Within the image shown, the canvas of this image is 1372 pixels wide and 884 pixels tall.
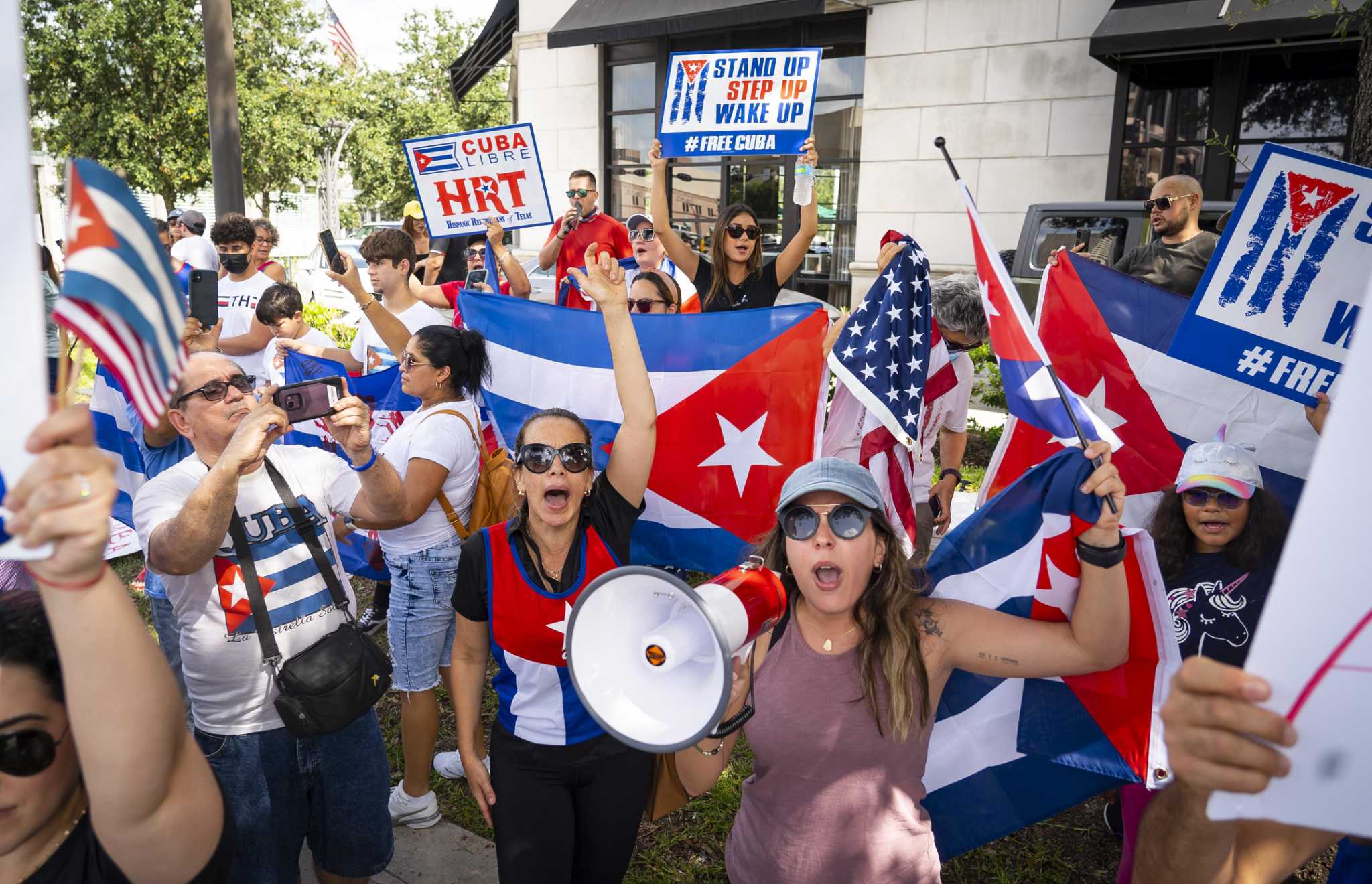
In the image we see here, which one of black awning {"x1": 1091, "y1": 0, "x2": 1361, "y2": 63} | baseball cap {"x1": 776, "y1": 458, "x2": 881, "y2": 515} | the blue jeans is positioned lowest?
the blue jeans

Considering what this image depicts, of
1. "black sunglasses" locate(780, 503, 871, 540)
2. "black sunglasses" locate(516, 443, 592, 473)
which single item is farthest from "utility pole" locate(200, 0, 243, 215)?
"black sunglasses" locate(780, 503, 871, 540)

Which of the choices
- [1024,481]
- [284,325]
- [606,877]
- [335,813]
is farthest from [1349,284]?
[284,325]

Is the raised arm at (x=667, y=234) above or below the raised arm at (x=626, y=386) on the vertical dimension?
above

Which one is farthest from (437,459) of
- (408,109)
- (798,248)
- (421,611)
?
(408,109)

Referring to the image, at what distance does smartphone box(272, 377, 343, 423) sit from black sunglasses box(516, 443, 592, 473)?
1.79 ft

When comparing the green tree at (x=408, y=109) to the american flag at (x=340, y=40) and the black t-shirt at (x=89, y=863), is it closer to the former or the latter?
the american flag at (x=340, y=40)

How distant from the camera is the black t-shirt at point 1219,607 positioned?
2.81m

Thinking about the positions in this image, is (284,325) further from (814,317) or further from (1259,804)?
(1259,804)

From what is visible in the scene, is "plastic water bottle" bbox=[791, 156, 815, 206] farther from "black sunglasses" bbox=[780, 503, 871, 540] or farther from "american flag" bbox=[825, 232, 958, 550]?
"black sunglasses" bbox=[780, 503, 871, 540]

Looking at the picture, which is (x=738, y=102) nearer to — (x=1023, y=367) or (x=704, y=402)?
(x=704, y=402)

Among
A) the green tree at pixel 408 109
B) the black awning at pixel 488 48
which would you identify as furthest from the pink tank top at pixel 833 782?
the green tree at pixel 408 109

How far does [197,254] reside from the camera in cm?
807

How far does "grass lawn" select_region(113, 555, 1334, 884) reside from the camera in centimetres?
346

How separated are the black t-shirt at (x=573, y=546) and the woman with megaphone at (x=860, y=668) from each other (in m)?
0.62
